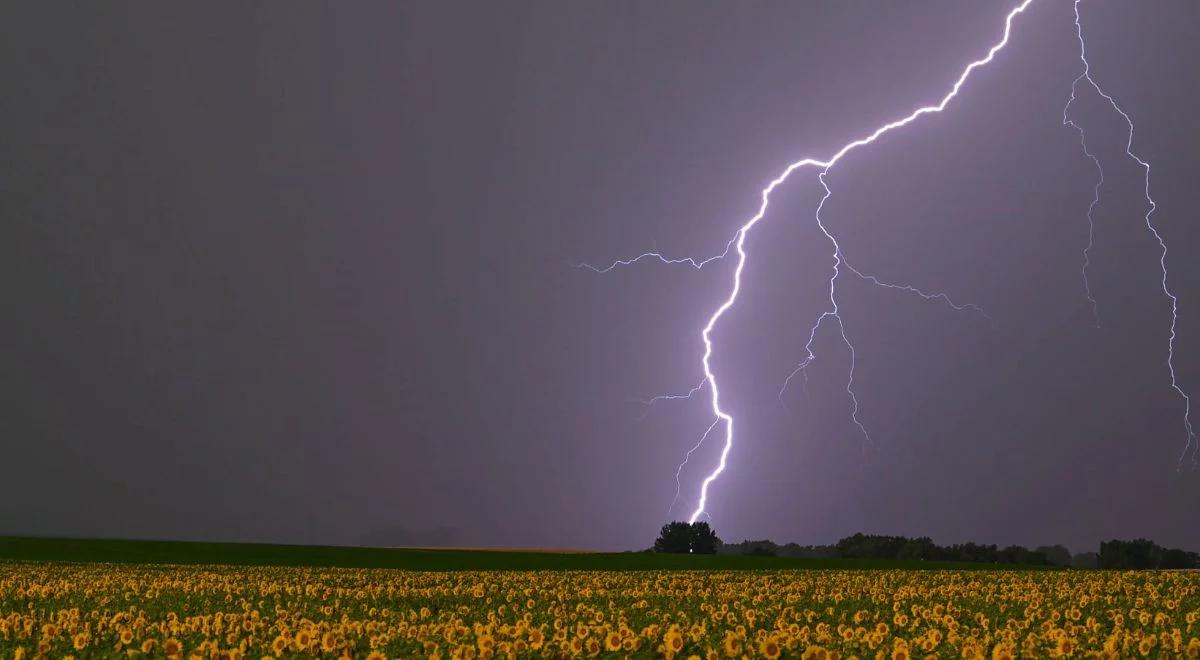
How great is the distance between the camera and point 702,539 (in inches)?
2157

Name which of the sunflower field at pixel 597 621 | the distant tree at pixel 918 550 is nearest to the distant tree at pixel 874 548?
the distant tree at pixel 918 550

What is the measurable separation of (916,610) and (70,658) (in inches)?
345

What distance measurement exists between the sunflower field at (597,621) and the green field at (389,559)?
20478mm

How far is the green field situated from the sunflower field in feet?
67.2

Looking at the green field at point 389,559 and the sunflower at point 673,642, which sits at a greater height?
the green field at point 389,559

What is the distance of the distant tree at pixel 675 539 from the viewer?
180 feet

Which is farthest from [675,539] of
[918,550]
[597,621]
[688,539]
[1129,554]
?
[597,621]

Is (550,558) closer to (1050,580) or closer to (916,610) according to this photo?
(1050,580)

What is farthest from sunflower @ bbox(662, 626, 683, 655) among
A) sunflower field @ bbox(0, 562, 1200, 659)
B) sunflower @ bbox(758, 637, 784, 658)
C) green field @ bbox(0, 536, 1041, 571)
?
green field @ bbox(0, 536, 1041, 571)

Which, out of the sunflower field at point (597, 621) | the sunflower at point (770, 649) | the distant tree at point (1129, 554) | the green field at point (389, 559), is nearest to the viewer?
the sunflower at point (770, 649)

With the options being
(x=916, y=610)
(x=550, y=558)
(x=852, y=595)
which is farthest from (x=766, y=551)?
(x=916, y=610)

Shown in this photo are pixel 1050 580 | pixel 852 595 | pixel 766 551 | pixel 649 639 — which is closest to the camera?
pixel 649 639

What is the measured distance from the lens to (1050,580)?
22.8m

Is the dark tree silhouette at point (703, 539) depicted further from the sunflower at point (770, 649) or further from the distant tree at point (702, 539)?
the sunflower at point (770, 649)
